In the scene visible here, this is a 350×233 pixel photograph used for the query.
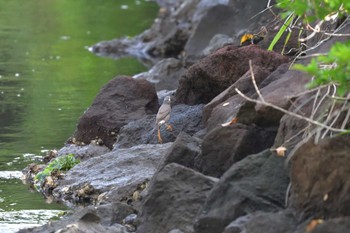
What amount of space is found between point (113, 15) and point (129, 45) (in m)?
7.08

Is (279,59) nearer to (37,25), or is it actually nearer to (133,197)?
(133,197)

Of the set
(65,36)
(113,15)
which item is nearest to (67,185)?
(65,36)

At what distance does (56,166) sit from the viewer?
36.1 ft

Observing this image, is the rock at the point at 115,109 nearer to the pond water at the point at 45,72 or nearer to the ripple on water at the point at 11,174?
the pond water at the point at 45,72

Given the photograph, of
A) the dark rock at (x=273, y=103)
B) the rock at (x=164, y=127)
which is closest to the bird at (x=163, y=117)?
the rock at (x=164, y=127)

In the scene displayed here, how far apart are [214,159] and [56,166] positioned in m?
3.00

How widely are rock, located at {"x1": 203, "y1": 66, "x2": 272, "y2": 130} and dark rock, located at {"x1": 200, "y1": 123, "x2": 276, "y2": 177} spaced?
0.82 m

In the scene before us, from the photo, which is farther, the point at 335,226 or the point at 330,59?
the point at 330,59

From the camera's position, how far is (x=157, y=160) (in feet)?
32.8

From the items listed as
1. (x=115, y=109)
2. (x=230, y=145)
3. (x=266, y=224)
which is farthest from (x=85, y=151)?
(x=266, y=224)

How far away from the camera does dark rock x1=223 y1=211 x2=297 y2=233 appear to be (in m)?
6.67

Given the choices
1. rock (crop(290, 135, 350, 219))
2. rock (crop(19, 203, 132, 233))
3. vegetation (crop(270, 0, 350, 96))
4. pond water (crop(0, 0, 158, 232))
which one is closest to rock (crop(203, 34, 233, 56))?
pond water (crop(0, 0, 158, 232))

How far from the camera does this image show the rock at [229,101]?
9.55m

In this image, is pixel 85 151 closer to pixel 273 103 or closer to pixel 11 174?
pixel 11 174
